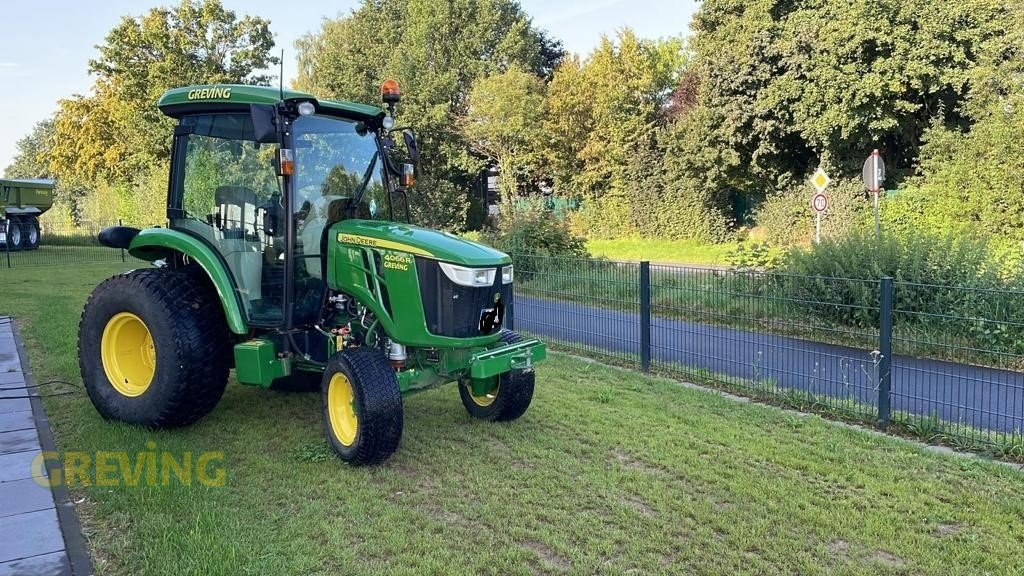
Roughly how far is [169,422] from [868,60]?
2065cm

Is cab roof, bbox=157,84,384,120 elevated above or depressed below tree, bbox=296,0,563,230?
below

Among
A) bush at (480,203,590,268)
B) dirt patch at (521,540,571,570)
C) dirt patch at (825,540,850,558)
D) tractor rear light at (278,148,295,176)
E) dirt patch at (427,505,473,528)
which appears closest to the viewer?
dirt patch at (521,540,571,570)

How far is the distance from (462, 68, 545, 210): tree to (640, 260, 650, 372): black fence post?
24.2 meters

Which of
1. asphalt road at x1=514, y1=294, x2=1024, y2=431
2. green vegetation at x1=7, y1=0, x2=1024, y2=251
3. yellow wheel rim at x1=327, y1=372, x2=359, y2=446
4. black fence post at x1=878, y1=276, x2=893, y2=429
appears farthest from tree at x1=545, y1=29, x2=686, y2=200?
yellow wheel rim at x1=327, y1=372, x2=359, y2=446

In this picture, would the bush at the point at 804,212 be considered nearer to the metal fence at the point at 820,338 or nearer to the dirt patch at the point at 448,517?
the metal fence at the point at 820,338

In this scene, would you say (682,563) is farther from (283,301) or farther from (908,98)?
(908,98)

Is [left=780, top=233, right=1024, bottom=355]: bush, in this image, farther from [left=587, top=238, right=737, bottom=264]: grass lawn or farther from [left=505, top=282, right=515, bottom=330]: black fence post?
[left=587, top=238, right=737, bottom=264]: grass lawn

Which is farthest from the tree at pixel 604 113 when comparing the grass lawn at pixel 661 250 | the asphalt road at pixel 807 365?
the asphalt road at pixel 807 365

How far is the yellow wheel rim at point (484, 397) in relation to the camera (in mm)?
5750

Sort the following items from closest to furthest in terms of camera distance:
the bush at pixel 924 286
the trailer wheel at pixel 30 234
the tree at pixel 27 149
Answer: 1. the bush at pixel 924 286
2. the trailer wheel at pixel 30 234
3. the tree at pixel 27 149

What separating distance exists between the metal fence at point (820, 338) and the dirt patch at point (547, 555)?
3361mm

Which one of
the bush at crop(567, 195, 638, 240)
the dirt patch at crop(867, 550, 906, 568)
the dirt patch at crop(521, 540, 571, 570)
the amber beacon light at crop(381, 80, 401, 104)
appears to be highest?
the bush at crop(567, 195, 638, 240)

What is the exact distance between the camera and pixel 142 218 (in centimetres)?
3384

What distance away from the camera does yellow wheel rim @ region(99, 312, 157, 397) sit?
225 inches
